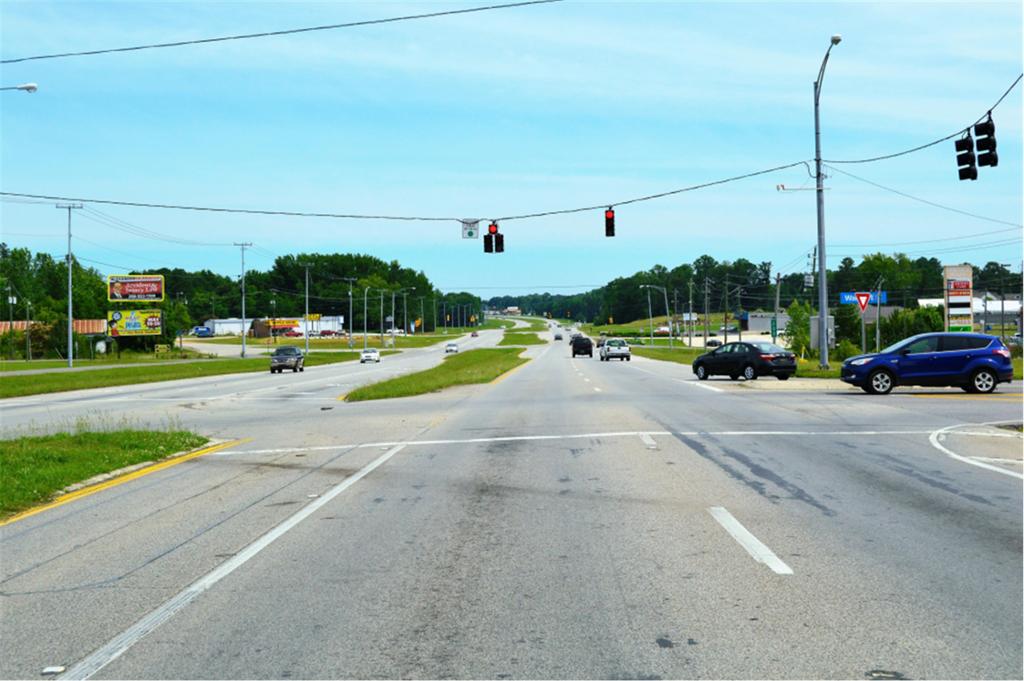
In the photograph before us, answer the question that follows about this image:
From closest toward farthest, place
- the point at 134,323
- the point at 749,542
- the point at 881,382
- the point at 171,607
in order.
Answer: the point at 171,607
the point at 749,542
the point at 881,382
the point at 134,323

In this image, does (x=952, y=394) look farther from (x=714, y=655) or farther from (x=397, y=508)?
(x=714, y=655)

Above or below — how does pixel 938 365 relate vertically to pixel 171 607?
above

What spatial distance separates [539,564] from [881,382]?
21.9 metres

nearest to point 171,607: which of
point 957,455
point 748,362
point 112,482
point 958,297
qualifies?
point 112,482

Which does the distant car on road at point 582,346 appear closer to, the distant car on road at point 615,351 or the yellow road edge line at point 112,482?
the distant car on road at point 615,351

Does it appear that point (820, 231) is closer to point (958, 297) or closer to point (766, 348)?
point (766, 348)

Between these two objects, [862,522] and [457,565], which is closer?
[457,565]

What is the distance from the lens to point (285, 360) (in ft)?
198

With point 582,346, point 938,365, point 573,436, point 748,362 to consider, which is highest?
point 938,365

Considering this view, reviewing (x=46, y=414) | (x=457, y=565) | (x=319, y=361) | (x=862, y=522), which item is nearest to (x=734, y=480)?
(x=862, y=522)

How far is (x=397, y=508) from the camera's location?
9.89 meters

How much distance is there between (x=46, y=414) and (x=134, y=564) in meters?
20.7

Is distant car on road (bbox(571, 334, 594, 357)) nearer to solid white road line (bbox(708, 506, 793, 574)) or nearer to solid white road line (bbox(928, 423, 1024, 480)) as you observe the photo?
solid white road line (bbox(928, 423, 1024, 480))

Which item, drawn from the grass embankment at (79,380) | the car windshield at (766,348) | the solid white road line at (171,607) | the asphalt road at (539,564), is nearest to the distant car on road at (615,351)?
the grass embankment at (79,380)
